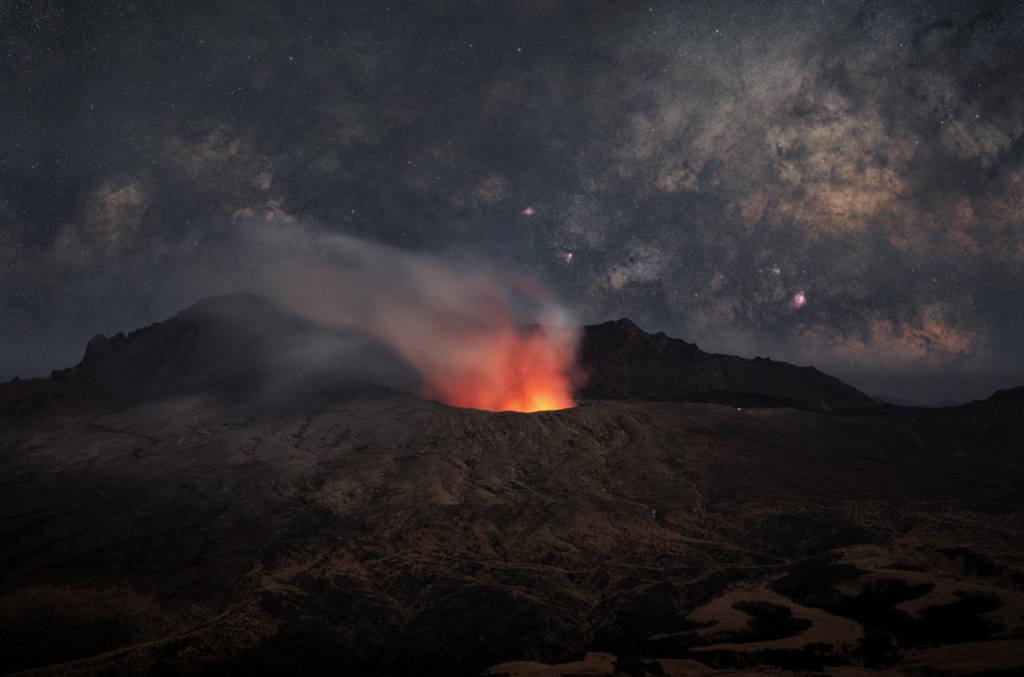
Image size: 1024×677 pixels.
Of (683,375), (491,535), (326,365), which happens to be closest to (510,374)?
(683,375)

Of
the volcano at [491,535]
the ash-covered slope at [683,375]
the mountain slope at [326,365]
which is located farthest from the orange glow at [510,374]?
the volcano at [491,535]

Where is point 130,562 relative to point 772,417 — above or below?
below

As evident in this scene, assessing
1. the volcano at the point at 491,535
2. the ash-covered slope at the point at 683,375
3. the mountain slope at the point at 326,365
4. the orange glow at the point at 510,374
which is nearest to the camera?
the volcano at the point at 491,535

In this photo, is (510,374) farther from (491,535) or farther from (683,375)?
(491,535)

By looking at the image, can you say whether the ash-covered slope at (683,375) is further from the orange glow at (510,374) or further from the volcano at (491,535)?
the volcano at (491,535)

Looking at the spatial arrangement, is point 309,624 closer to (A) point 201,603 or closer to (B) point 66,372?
(A) point 201,603

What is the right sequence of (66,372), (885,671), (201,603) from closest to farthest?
(885,671) → (201,603) → (66,372)

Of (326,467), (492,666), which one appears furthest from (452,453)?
(492,666)
